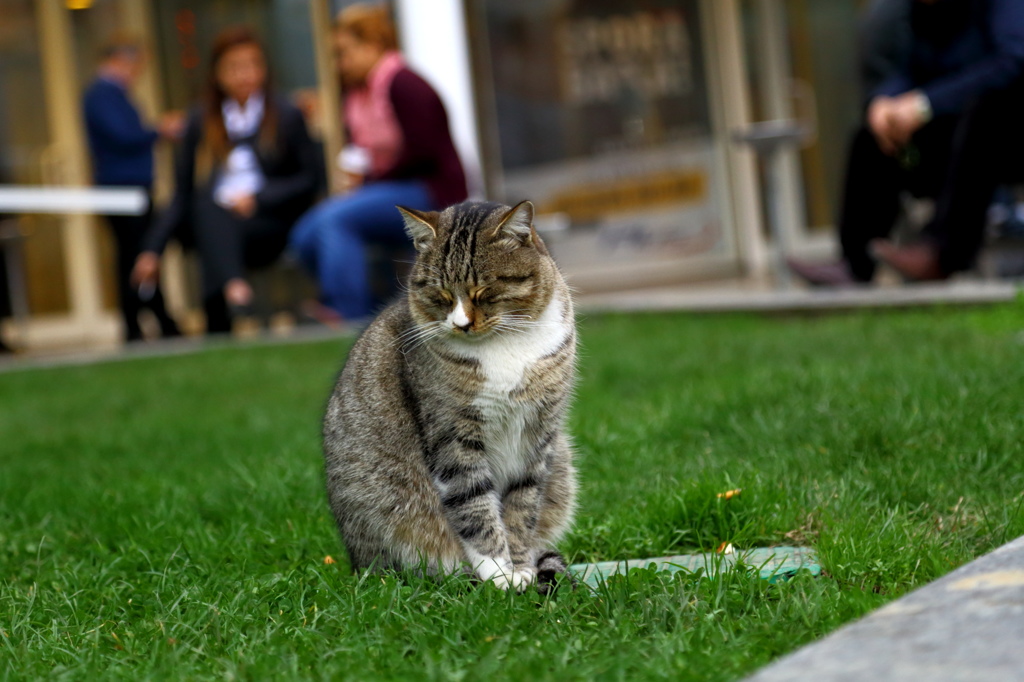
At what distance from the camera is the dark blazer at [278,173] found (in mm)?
9008

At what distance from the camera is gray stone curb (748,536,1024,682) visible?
164cm

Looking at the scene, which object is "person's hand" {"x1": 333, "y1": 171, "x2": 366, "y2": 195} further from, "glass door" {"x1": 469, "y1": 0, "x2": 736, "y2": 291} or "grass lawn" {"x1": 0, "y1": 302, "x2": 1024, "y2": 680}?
"grass lawn" {"x1": 0, "y1": 302, "x2": 1024, "y2": 680}

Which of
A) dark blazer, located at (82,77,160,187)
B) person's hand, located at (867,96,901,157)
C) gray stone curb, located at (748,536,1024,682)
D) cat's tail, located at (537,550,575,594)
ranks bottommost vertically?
cat's tail, located at (537,550,575,594)

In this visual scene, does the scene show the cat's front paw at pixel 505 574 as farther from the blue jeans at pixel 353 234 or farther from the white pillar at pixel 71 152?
the white pillar at pixel 71 152

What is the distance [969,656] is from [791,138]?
6708 millimetres

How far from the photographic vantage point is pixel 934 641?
173 cm

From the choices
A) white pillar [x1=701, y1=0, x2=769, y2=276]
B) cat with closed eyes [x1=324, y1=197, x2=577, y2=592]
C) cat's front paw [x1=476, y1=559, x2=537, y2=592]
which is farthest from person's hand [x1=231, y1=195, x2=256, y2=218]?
cat's front paw [x1=476, y1=559, x2=537, y2=592]

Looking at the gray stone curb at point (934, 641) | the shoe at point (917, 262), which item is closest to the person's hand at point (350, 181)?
the shoe at point (917, 262)

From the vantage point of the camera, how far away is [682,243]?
11.7m

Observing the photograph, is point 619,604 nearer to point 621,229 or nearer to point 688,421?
point 688,421

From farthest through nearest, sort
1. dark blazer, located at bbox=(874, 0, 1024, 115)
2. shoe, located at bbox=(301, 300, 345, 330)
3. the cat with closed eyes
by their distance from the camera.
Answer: shoe, located at bbox=(301, 300, 345, 330) → dark blazer, located at bbox=(874, 0, 1024, 115) → the cat with closed eyes

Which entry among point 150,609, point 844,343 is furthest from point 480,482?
point 844,343

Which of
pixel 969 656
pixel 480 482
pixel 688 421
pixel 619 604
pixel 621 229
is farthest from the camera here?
pixel 621 229

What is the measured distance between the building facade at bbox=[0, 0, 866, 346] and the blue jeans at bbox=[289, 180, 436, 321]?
2.72 meters
